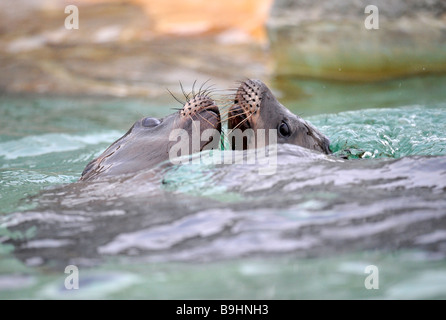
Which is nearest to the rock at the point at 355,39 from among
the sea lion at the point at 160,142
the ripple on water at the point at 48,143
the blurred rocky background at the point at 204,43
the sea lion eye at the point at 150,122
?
the blurred rocky background at the point at 204,43

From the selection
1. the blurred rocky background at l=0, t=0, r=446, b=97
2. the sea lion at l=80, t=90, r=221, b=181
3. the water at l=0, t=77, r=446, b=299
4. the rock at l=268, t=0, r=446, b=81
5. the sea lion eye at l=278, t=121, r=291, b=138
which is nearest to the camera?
the water at l=0, t=77, r=446, b=299

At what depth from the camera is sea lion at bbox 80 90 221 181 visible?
4.39 metres

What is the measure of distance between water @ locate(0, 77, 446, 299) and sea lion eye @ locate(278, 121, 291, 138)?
1.35 feet

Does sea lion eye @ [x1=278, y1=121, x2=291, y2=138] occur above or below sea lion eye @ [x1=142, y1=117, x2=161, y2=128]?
below

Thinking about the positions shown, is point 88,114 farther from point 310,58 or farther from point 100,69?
point 310,58

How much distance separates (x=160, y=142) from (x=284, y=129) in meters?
0.89

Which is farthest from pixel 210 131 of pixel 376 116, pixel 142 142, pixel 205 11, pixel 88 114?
pixel 205 11

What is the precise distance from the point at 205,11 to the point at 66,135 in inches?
193

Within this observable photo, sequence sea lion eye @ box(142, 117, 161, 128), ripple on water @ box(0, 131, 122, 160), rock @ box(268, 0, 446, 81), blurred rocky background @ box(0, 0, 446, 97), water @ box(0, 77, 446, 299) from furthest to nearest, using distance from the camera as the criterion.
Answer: blurred rocky background @ box(0, 0, 446, 97)
rock @ box(268, 0, 446, 81)
ripple on water @ box(0, 131, 122, 160)
sea lion eye @ box(142, 117, 161, 128)
water @ box(0, 77, 446, 299)

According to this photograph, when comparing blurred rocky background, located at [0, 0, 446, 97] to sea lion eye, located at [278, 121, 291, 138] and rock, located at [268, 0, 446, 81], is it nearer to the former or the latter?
rock, located at [268, 0, 446, 81]

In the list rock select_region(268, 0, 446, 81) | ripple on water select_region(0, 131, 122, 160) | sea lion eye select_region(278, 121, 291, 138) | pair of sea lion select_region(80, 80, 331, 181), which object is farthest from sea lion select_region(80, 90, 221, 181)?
rock select_region(268, 0, 446, 81)

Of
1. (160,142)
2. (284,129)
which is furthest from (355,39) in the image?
(160,142)

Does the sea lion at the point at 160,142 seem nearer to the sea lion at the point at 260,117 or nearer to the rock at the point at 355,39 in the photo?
the sea lion at the point at 260,117

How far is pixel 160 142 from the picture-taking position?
4535mm
